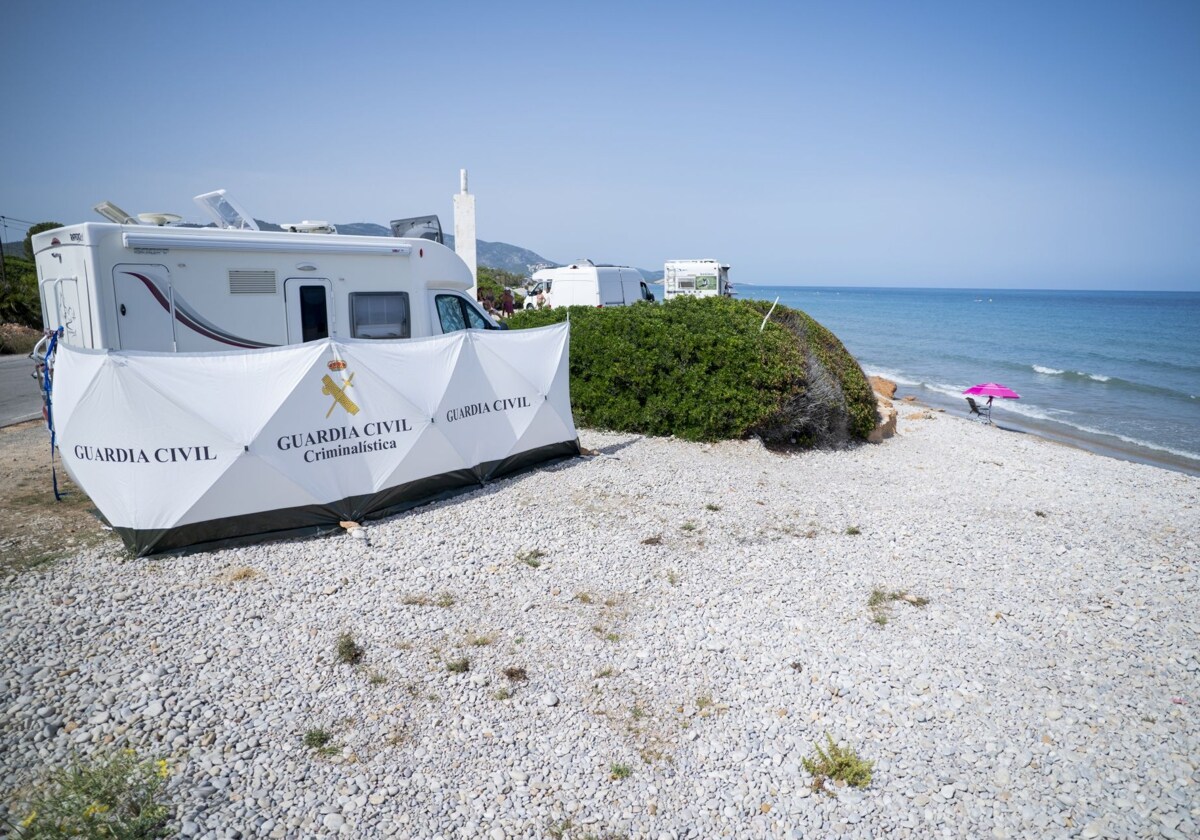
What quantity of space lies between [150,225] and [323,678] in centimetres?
750

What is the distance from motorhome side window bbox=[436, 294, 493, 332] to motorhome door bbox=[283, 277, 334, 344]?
6.18ft

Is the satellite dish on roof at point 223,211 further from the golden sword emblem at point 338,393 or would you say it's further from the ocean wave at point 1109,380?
the ocean wave at point 1109,380

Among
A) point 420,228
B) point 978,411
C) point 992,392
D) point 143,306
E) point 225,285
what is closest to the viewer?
point 143,306

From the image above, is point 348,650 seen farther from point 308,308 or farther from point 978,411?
point 978,411

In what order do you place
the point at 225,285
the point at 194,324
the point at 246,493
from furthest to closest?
the point at 225,285
the point at 194,324
the point at 246,493

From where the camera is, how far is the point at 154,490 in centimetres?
617

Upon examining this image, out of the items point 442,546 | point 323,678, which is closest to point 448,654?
point 323,678

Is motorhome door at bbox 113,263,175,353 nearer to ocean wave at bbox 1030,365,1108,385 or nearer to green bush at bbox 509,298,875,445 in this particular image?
green bush at bbox 509,298,875,445

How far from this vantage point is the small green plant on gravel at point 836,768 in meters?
3.89

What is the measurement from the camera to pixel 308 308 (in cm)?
976

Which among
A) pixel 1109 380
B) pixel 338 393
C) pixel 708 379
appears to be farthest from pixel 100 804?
pixel 1109 380

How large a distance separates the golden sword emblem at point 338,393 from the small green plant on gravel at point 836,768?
5.43 metres

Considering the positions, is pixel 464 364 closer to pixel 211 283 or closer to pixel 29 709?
pixel 211 283

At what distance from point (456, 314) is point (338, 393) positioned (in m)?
4.63
